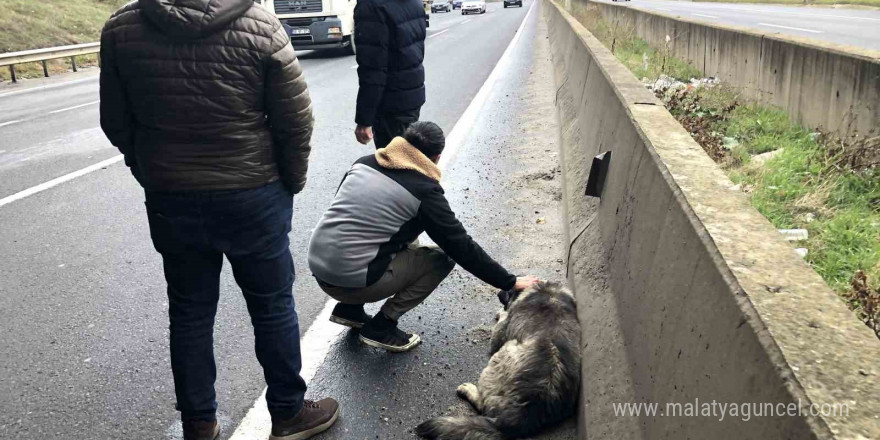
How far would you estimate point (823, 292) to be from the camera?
6.55 ft

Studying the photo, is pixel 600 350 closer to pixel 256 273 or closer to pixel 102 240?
pixel 256 273

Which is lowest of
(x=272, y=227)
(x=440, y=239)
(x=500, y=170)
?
(x=500, y=170)

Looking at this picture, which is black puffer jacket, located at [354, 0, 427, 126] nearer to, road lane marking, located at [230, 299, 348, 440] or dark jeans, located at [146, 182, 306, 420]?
road lane marking, located at [230, 299, 348, 440]

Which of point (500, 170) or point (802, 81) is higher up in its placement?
point (802, 81)

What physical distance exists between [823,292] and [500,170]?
20.4ft

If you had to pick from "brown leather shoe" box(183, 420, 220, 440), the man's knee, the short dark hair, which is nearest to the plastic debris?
the man's knee

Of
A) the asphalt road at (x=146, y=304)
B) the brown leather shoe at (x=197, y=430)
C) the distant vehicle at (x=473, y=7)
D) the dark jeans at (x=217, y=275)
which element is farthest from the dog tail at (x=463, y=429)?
the distant vehicle at (x=473, y=7)

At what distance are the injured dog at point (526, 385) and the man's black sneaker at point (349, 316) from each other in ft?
3.10

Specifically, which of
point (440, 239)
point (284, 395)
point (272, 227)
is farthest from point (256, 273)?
point (440, 239)

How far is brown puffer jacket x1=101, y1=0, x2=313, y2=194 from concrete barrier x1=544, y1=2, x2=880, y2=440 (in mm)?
1496

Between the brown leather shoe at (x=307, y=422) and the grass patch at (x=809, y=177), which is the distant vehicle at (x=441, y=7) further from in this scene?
the brown leather shoe at (x=307, y=422)

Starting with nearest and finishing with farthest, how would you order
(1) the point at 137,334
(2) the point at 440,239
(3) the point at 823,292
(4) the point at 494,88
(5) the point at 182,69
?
(3) the point at 823,292 → (5) the point at 182,69 → (2) the point at 440,239 → (1) the point at 137,334 → (4) the point at 494,88

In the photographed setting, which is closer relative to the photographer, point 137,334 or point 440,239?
point 440,239

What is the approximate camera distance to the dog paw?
354cm
